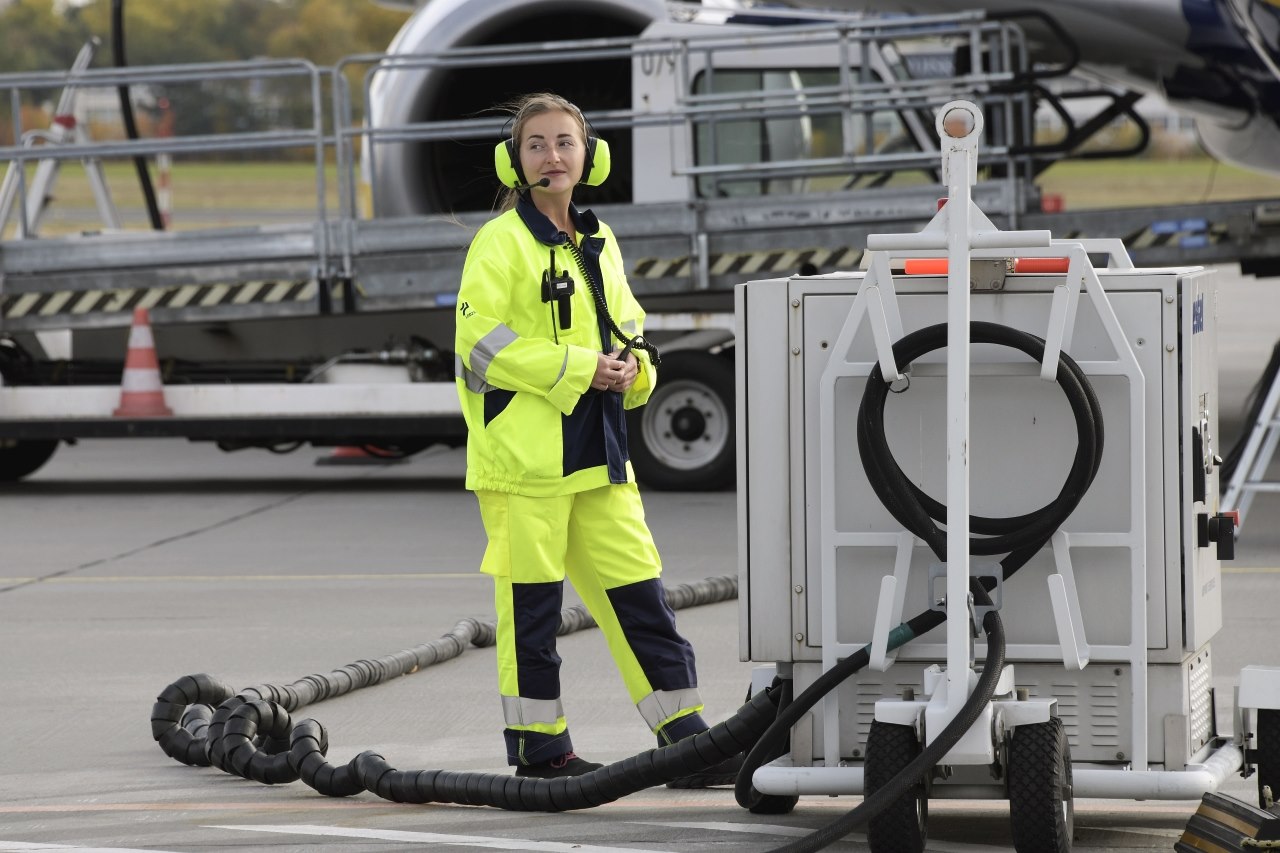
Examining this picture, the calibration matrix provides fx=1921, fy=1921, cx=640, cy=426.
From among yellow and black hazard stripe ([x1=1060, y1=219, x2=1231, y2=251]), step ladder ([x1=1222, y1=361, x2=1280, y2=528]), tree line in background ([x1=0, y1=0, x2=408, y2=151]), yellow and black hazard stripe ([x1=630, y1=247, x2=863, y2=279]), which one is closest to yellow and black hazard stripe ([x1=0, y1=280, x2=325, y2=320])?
yellow and black hazard stripe ([x1=630, y1=247, x2=863, y2=279])

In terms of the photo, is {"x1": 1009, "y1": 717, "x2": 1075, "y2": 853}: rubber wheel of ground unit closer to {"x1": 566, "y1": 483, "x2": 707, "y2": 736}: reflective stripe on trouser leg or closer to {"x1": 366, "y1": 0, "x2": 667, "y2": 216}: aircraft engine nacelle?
{"x1": 566, "y1": 483, "x2": 707, "y2": 736}: reflective stripe on trouser leg

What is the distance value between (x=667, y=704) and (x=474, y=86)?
27.9ft

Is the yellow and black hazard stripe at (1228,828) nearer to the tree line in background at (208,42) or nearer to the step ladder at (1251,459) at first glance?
the step ladder at (1251,459)

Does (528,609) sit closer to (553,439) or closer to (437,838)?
(553,439)

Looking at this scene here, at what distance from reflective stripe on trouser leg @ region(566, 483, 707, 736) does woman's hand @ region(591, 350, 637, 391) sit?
30cm

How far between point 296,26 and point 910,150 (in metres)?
72.2

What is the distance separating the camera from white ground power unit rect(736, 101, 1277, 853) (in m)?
4.42

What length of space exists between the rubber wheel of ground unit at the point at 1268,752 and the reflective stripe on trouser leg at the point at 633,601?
153 cm

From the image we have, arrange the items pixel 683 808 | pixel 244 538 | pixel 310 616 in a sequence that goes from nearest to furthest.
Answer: pixel 683 808
pixel 310 616
pixel 244 538

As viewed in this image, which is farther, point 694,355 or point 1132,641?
point 694,355

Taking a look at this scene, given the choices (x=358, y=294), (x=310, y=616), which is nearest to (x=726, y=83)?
(x=358, y=294)

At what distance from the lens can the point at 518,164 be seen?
538 centimetres

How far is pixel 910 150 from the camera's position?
1238cm

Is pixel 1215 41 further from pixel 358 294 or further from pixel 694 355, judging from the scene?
pixel 358 294
